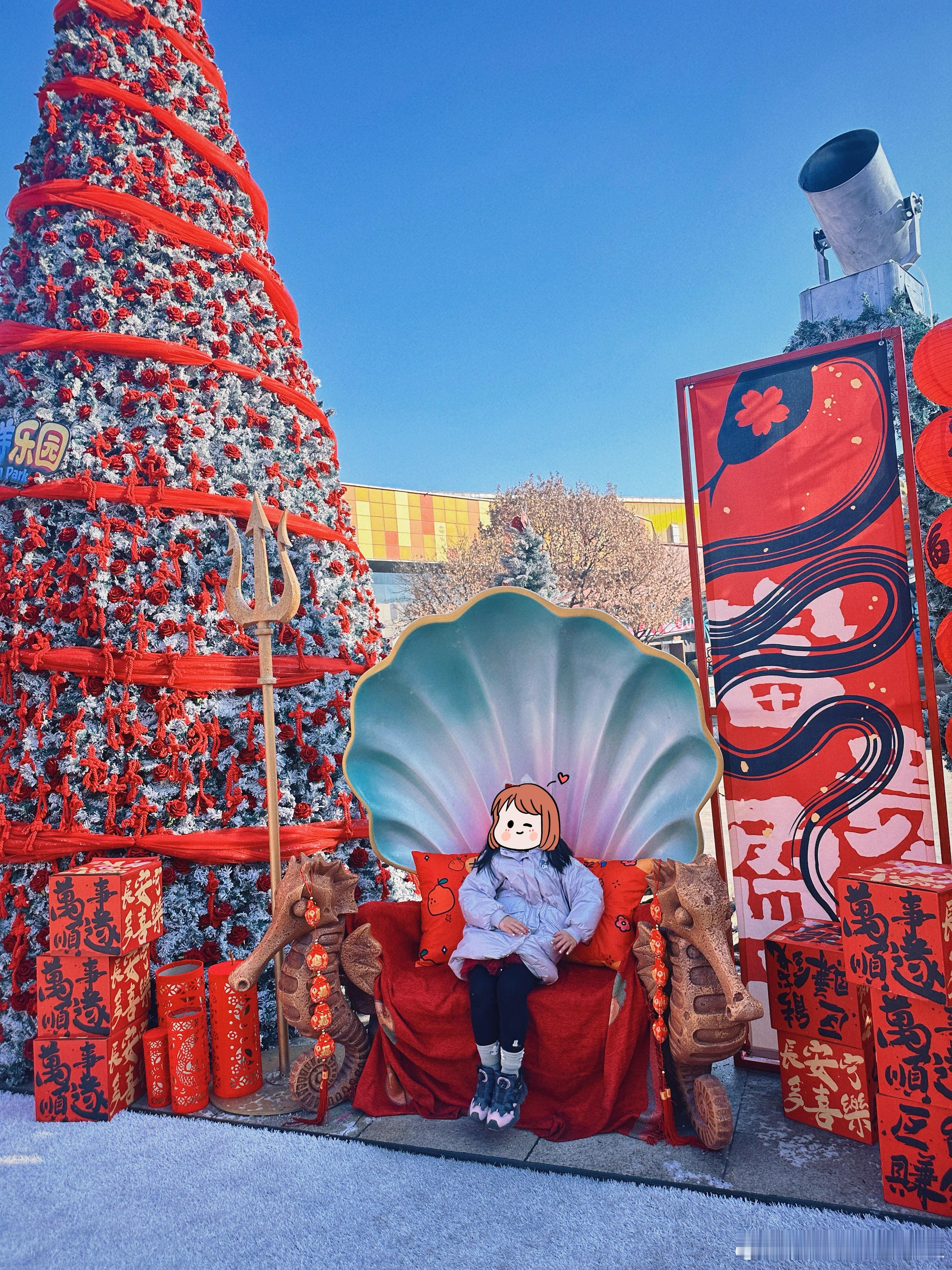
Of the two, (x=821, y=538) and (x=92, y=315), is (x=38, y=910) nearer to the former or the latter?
(x=92, y=315)

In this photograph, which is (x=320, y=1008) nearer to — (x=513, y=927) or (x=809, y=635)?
(x=513, y=927)

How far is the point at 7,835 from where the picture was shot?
3.28m

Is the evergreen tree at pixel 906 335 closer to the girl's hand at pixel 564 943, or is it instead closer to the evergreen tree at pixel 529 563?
the evergreen tree at pixel 529 563

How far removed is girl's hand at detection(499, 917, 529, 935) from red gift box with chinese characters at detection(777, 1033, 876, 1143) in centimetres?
93

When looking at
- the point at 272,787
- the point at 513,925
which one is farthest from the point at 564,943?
the point at 272,787

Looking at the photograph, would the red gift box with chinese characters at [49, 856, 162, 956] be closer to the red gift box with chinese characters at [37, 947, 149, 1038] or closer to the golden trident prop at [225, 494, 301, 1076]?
the red gift box with chinese characters at [37, 947, 149, 1038]

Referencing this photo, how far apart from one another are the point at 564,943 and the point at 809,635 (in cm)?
149

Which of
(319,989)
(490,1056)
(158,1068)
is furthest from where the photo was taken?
(158,1068)

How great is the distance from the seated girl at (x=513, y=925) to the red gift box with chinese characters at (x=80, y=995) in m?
1.24

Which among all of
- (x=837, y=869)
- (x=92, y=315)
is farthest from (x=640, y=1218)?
(x=92, y=315)

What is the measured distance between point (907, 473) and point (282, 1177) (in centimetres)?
324

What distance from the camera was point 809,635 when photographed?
3.13 m

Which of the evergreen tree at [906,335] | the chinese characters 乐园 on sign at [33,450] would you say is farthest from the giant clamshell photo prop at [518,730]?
the evergreen tree at [906,335]

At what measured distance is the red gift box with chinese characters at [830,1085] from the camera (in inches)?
102
